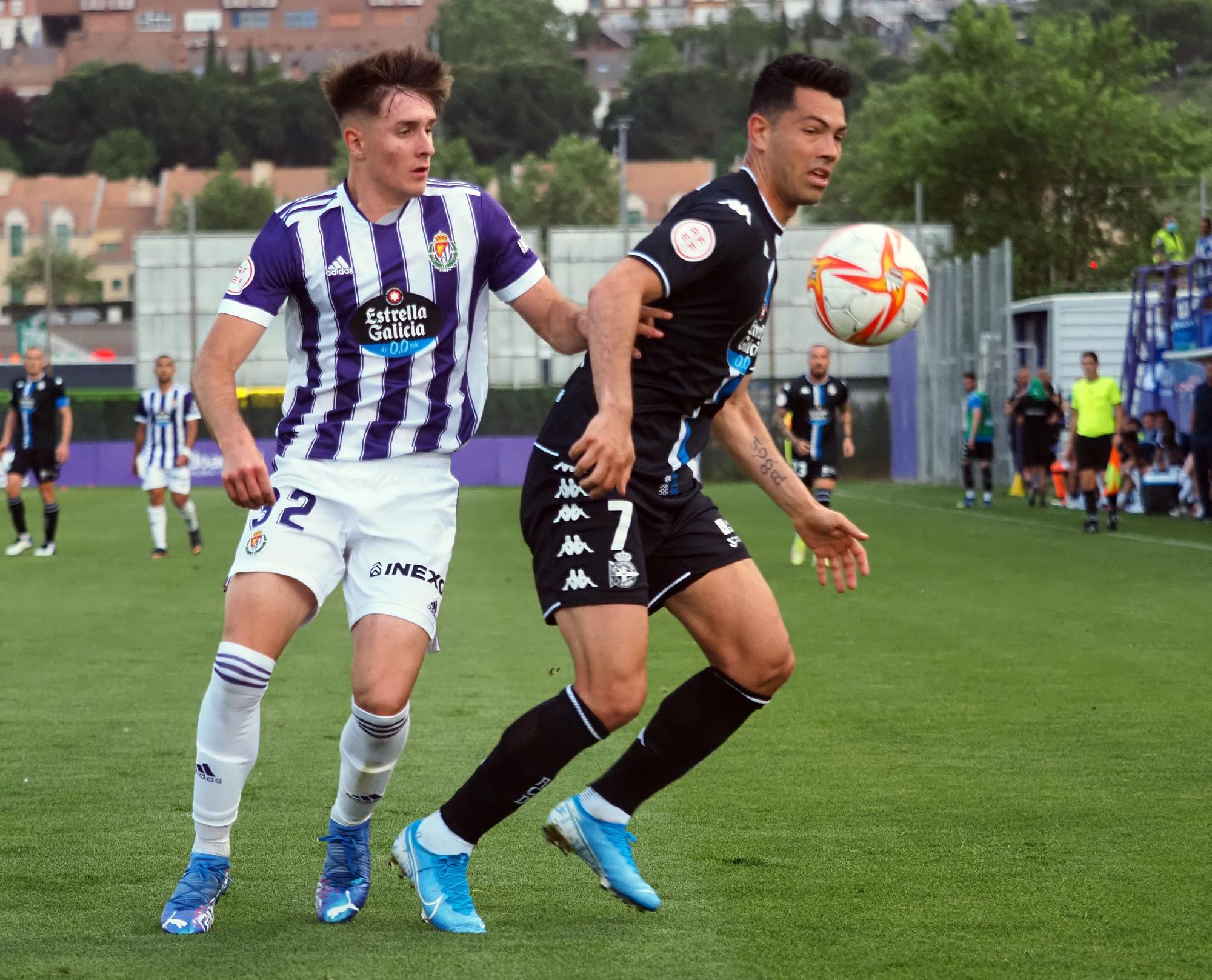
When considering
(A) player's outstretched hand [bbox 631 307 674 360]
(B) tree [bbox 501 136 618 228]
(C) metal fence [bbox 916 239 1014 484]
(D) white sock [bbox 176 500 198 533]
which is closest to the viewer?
(A) player's outstretched hand [bbox 631 307 674 360]

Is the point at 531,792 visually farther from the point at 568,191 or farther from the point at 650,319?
the point at 568,191

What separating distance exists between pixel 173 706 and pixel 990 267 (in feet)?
88.0

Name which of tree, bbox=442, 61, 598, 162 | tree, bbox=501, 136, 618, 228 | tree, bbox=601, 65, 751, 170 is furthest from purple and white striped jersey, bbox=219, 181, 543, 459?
tree, bbox=601, 65, 751, 170

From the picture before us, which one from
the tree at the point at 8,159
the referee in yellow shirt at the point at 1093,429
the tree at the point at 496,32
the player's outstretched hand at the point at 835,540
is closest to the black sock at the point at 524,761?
the player's outstretched hand at the point at 835,540

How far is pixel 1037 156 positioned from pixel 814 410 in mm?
45177

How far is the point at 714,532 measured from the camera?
15.1 feet

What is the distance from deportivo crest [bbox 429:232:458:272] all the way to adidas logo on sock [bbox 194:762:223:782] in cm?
132

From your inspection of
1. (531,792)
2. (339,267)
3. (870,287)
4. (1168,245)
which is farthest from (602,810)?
(1168,245)

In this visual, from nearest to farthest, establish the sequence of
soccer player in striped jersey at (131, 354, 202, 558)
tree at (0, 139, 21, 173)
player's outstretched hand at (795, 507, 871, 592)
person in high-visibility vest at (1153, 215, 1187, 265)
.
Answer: player's outstretched hand at (795, 507, 871, 592) → soccer player in striped jersey at (131, 354, 202, 558) → person in high-visibility vest at (1153, 215, 1187, 265) → tree at (0, 139, 21, 173)

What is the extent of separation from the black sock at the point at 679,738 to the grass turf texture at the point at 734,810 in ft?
1.01

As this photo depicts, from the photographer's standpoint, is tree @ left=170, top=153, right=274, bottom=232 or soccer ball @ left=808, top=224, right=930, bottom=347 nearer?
soccer ball @ left=808, top=224, right=930, bottom=347

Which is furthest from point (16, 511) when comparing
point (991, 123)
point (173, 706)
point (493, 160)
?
point (493, 160)

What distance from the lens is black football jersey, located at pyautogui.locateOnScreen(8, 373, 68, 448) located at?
19.0 meters

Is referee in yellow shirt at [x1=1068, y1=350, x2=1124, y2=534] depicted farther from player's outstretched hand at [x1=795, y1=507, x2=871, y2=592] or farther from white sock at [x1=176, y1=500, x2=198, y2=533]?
player's outstretched hand at [x1=795, y1=507, x2=871, y2=592]
